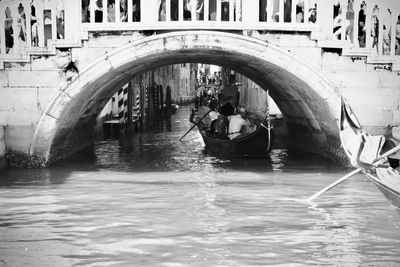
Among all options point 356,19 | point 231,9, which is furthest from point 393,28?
point 231,9

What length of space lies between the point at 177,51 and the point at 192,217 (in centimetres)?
274

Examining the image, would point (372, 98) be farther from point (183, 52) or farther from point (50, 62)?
point (50, 62)

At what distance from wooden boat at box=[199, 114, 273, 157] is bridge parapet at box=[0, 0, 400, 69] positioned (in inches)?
86.2

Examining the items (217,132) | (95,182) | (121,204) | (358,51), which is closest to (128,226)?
(121,204)

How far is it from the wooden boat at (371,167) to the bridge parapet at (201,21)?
1.22 m

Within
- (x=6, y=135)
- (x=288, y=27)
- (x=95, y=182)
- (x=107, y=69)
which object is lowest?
(x=95, y=182)

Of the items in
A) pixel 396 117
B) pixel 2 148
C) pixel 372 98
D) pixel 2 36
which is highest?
pixel 2 36

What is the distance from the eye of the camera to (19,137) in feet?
25.0

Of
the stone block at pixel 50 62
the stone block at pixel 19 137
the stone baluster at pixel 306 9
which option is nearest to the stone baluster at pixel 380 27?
the stone baluster at pixel 306 9

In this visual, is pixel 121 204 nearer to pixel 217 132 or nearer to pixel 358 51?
pixel 358 51

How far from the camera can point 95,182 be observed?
23.8ft

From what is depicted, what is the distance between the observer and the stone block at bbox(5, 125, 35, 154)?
7.59 m

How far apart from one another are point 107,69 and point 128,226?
9.04 ft

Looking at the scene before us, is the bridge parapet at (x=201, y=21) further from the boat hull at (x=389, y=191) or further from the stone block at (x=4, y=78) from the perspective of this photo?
the boat hull at (x=389, y=191)
